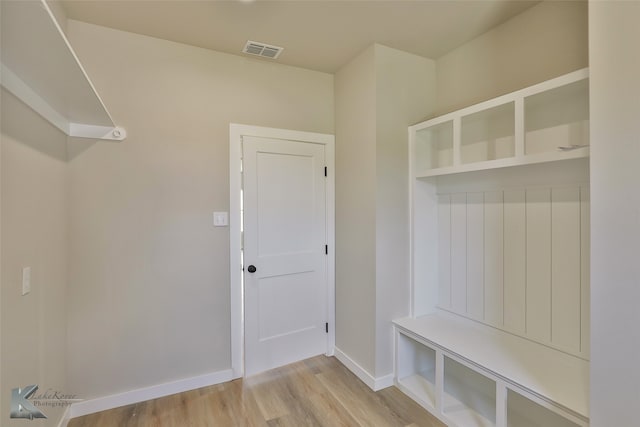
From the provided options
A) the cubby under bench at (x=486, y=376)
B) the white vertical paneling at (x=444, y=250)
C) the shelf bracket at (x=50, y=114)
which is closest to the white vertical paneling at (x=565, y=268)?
the cubby under bench at (x=486, y=376)

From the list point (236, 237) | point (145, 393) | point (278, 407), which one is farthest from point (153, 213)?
point (278, 407)

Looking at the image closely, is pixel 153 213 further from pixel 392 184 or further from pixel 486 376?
pixel 486 376

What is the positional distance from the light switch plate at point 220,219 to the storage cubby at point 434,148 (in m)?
1.60

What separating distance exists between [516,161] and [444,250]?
959 millimetres

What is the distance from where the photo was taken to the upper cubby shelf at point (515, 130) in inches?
64.4

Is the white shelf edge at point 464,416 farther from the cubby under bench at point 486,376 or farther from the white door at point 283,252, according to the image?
the white door at point 283,252

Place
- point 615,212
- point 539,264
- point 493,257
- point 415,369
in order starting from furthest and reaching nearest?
point 415,369, point 493,257, point 539,264, point 615,212

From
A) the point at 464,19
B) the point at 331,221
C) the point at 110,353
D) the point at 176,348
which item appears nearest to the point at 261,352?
the point at 176,348

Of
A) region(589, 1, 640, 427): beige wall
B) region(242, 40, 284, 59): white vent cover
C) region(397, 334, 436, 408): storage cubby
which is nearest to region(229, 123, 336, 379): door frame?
region(242, 40, 284, 59): white vent cover

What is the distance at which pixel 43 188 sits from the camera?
1647mm

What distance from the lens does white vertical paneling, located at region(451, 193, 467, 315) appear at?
7.58ft

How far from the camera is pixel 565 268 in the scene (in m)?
1.74

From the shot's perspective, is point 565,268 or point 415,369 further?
point 415,369

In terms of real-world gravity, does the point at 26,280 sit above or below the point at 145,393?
above
